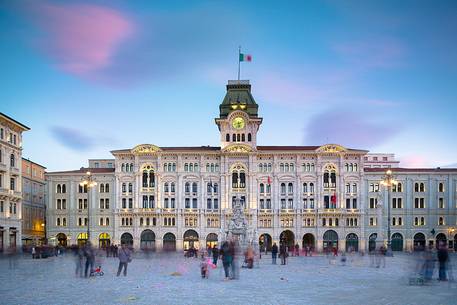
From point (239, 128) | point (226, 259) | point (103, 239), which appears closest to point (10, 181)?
point (103, 239)

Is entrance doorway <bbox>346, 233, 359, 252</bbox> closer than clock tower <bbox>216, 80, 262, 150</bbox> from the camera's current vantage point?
Yes

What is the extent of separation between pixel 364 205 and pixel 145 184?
34.2m

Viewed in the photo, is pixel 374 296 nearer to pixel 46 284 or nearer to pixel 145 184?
pixel 46 284

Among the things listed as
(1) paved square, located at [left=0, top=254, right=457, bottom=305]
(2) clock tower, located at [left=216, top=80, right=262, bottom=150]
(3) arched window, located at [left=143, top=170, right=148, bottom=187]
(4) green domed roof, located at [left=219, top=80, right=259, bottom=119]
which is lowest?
(1) paved square, located at [left=0, top=254, right=457, bottom=305]

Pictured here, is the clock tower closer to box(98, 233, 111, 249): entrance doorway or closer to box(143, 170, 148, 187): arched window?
box(143, 170, 148, 187): arched window

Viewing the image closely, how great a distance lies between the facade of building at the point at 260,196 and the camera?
92000mm

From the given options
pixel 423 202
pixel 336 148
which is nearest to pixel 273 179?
pixel 336 148

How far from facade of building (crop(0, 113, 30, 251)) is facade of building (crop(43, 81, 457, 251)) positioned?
2155cm

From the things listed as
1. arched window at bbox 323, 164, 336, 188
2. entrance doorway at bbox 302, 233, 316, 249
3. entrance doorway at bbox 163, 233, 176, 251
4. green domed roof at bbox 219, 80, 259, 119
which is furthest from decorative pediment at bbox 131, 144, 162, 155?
entrance doorway at bbox 302, 233, 316, 249

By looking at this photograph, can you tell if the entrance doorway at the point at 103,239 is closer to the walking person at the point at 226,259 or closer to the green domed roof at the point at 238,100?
the green domed roof at the point at 238,100

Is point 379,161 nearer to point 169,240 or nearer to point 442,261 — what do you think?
point 169,240

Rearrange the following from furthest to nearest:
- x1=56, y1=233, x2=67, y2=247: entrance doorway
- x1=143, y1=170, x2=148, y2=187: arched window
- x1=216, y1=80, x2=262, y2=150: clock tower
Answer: x1=56, y1=233, x2=67, y2=247: entrance doorway
x1=216, y1=80, x2=262, y2=150: clock tower
x1=143, y1=170, x2=148, y2=187: arched window

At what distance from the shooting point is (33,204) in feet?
306

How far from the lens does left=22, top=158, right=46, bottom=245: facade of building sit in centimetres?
8919
